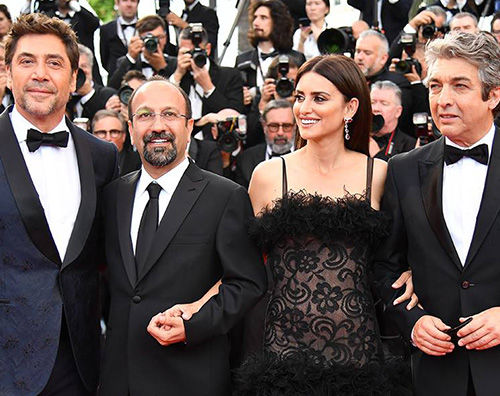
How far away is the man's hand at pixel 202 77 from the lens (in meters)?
7.22

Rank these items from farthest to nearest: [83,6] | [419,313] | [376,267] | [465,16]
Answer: [83,6]
[465,16]
[376,267]
[419,313]

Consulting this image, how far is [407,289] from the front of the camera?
3.34m

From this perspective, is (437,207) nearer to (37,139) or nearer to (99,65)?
(37,139)

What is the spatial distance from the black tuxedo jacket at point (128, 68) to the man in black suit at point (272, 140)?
1.48 meters

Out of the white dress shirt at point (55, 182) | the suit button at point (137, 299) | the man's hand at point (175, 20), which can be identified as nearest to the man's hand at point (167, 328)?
the suit button at point (137, 299)

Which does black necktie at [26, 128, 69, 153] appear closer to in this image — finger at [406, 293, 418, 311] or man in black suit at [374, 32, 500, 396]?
man in black suit at [374, 32, 500, 396]

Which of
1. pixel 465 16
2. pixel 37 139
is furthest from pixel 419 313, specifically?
pixel 465 16

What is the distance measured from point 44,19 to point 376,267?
187 cm

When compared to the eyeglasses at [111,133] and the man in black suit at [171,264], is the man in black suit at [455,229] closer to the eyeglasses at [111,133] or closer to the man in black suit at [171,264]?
the man in black suit at [171,264]

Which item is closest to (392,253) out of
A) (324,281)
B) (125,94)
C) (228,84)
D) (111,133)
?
(324,281)

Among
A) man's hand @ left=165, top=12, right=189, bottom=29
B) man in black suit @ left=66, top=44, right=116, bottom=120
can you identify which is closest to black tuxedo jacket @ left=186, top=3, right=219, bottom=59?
man's hand @ left=165, top=12, right=189, bottom=29

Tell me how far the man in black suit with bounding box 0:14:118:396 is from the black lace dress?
747 millimetres

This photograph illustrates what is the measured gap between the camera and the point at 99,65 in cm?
952

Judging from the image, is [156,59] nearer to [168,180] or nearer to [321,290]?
[168,180]
